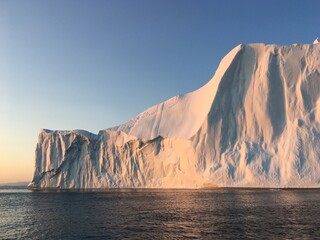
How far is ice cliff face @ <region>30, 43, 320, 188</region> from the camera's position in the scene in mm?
47844

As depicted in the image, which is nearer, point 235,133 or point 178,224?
point 178,224

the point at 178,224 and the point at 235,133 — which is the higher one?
the point at 235,133

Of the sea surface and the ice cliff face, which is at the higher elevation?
the ice cliff face

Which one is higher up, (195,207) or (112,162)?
(112,162)

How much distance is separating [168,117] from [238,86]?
14.0 meters

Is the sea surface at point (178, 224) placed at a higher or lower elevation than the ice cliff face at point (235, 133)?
lower

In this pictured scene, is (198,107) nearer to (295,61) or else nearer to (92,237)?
(295,61)

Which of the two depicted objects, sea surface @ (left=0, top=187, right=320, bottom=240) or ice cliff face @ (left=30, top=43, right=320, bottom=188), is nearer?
sea surface @ (left=0, top=187, right=320, bottom=240)

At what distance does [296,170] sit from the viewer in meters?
45.6

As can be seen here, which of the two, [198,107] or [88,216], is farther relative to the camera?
[198,107]

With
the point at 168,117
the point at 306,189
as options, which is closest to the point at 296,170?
the point at 306,189

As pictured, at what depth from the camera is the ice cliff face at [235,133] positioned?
47844mm

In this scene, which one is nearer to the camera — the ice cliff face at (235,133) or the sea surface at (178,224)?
the sea surface at (178,224)

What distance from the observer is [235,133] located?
53344 millimetres
